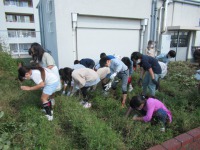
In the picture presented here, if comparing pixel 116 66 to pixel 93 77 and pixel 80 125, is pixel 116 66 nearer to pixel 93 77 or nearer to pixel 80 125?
pixel 93 77

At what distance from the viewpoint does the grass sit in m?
2.26

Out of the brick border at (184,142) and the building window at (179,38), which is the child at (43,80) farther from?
the building window at (179,38)

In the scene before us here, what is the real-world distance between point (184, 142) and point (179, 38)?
8195 millimetres

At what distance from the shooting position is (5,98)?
364cm

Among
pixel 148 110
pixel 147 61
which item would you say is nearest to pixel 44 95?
pixel 148 110

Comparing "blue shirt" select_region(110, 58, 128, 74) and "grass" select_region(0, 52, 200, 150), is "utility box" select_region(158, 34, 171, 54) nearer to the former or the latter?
"grass" select_region(0, 52, 200, 150)

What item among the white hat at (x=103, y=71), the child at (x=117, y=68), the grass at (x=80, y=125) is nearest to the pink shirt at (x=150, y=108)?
the grass at (x=80, y=125)

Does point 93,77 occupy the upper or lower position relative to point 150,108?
upper

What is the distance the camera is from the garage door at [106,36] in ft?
20.3

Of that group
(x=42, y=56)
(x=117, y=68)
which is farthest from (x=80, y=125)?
(x=42, y=56)

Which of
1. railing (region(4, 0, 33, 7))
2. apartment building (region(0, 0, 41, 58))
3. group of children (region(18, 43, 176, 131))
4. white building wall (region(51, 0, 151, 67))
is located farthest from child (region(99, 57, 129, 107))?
railing (region(4, 0, 33, 7))

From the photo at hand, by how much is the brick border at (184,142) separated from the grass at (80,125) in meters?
0.15

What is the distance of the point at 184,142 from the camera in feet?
7.75

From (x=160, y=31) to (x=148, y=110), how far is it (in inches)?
247
